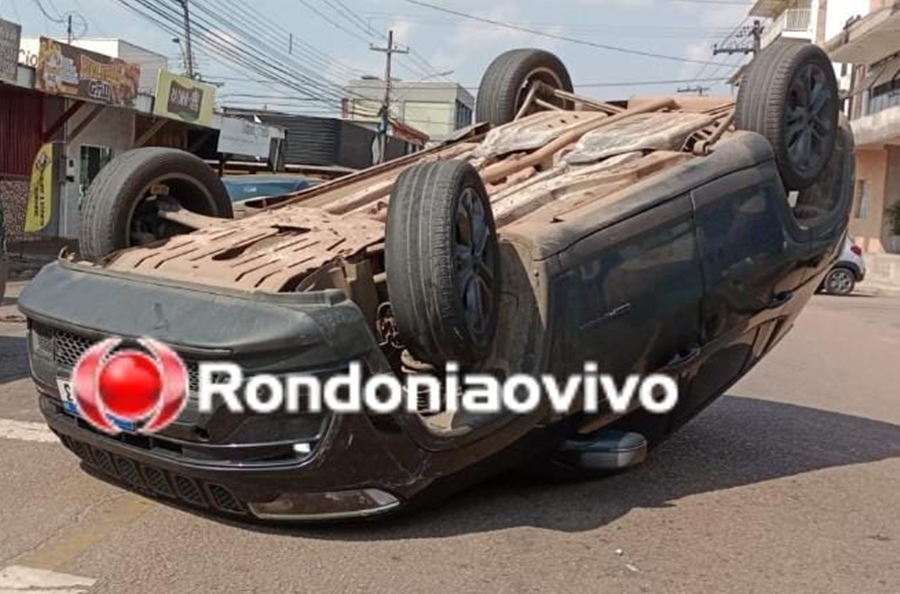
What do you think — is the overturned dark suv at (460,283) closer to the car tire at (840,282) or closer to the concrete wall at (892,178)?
→ the car tire at (840,282)

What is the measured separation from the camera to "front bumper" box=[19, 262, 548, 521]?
370 cm

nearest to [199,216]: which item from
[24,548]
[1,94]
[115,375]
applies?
[115,375]

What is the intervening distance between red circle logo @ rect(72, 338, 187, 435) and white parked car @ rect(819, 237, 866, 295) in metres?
20.0

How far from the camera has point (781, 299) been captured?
549cm

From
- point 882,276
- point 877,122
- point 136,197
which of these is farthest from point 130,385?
point 877,122

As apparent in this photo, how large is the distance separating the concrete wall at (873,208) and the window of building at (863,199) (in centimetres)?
9

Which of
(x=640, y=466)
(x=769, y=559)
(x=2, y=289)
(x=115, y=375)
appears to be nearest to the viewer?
(x=115, y=375)

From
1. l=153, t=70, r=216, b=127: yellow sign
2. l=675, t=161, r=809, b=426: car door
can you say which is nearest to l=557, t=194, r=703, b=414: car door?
l=675, t=161, r=809, b=426: car door

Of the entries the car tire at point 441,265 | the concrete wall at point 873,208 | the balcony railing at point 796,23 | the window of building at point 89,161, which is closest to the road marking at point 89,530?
the car tire at point 441,265

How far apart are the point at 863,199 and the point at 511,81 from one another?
31.5 m

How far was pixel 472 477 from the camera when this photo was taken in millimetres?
4414

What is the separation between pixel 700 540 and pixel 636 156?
6.34 ft

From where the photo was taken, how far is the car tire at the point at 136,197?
4.95m

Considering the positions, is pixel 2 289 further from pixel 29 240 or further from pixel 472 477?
pixel 29 240
